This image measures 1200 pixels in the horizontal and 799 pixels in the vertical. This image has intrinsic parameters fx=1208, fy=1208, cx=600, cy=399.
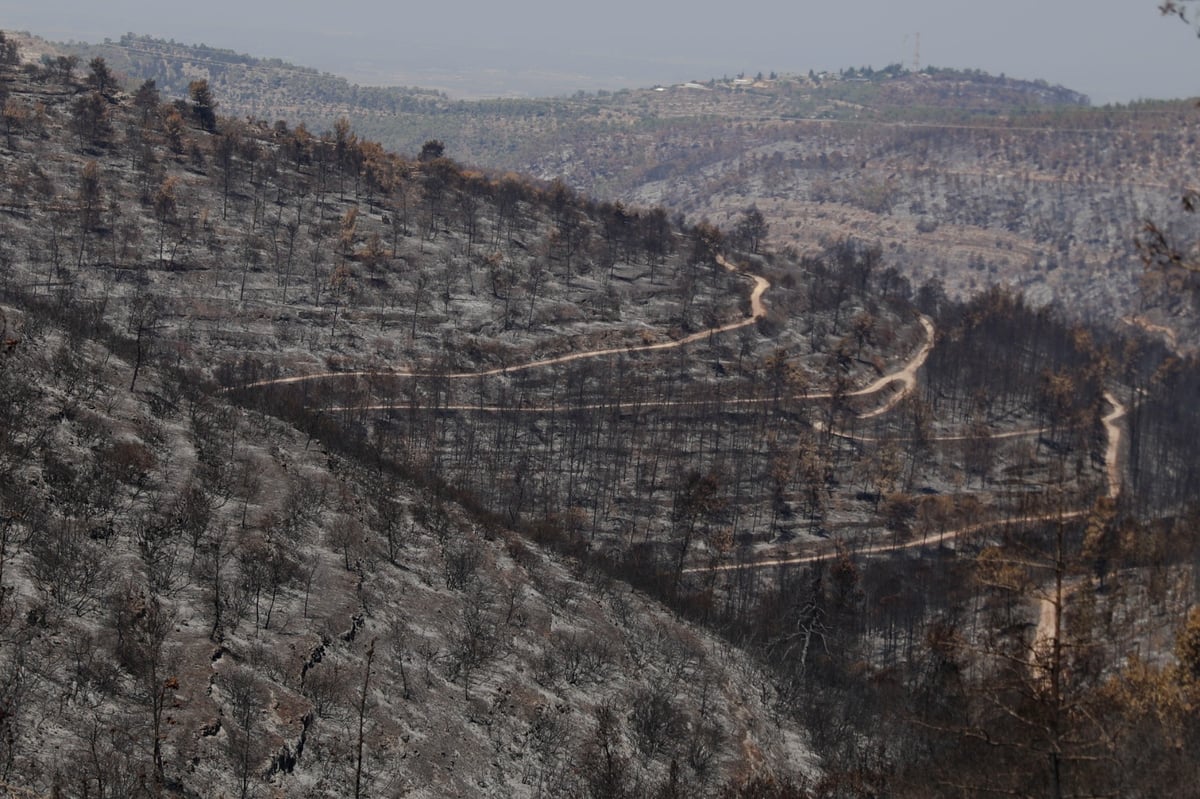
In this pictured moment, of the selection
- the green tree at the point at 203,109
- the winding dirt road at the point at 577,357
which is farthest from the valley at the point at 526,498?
the green tree at the point at 203,109

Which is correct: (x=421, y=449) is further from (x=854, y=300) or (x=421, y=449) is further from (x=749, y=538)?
(x=854, y=300)

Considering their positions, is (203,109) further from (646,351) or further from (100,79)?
(646,351)

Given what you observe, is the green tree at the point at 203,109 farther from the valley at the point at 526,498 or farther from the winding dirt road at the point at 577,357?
the winding dirt road at the point at 577,357

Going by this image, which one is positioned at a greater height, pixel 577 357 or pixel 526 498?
pixel 577 357

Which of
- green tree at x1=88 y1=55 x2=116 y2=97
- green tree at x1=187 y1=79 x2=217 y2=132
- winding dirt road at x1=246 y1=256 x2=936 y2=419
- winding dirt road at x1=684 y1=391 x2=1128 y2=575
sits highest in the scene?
green tree at x1=88 y1=55 x2=116 y2=97

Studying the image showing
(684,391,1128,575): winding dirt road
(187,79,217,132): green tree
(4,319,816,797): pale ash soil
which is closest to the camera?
(4,319,816,797): pale ash soil

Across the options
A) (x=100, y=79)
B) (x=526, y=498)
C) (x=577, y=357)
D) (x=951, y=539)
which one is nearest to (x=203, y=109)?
(x=100, y=79)

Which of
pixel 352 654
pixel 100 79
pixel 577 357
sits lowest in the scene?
pixel 577 357

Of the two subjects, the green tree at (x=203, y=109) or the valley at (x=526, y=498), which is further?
the green tree at (x=203, y=109)

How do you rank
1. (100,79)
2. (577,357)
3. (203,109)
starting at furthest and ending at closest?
(100,79) → (203,109) → (577,357)

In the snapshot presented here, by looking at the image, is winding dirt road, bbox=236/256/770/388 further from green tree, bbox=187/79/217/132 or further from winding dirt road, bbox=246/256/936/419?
green tree, bbox=187/79/217/132

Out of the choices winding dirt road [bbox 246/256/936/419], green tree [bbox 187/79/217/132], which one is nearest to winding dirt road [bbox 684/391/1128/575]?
winding dirt road [bbox 246/256/936/419]
